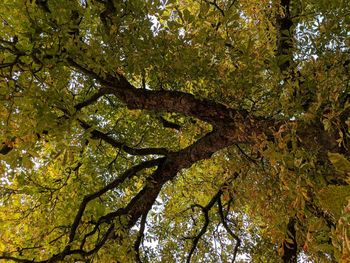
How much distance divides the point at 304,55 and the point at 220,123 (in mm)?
1470

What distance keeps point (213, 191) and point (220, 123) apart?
4.49 m

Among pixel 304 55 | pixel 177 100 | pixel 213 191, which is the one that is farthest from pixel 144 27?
pixel 213 191

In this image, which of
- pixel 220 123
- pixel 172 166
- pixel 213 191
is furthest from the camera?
pixel 213 191

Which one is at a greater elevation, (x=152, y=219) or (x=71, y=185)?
(x=152, y=219)

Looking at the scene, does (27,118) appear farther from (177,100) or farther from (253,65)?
(253,65)

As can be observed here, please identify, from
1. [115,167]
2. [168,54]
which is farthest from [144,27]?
[115,167]

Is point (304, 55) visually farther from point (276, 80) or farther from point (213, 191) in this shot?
point (213, 191)

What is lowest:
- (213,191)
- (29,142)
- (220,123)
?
A: (29,142)

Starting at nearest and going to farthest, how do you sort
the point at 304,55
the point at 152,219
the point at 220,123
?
the point at 304,55 < the point at 220,123 < the point at 152,219

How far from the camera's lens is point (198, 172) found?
36.6 feet

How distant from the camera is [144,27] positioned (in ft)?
16.7

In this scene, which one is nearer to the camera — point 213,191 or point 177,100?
point 177,100

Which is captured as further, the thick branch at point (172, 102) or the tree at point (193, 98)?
the thick branch at point (172, 102)

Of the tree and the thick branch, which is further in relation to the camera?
the thick branch
